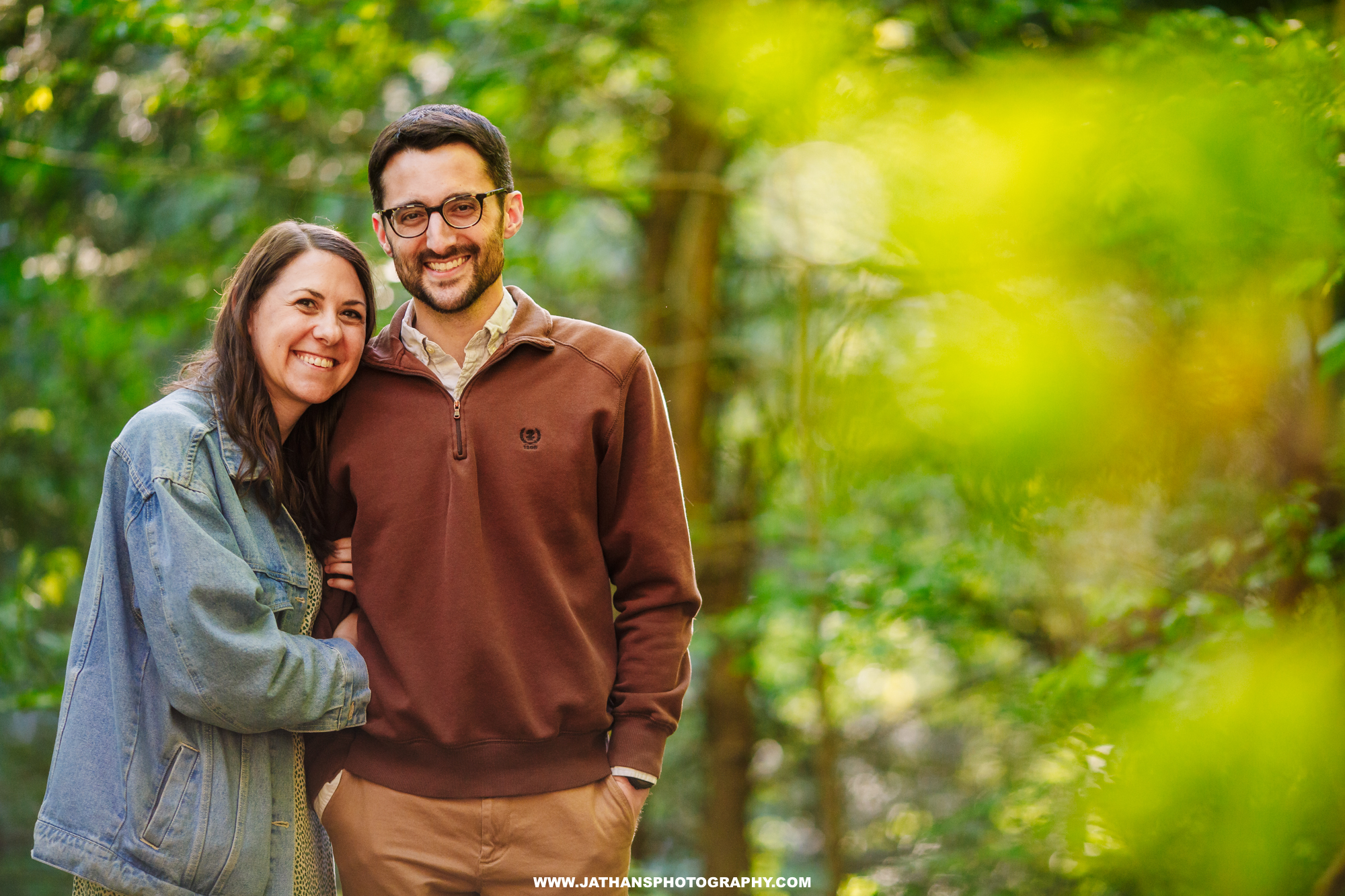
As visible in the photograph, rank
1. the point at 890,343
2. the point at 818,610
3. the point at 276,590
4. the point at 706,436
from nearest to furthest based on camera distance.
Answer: the point at 276,590 → the point at 890,343 → the point at 818,610 → the point at 706,436

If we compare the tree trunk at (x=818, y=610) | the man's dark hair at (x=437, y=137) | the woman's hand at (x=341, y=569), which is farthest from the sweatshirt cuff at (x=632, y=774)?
the tree trunk at (x=818, y=610)

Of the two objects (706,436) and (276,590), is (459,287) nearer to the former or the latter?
(276,590)

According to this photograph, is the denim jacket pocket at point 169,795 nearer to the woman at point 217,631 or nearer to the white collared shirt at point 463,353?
the woman at point 217,631

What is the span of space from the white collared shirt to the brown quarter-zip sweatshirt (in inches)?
1.0

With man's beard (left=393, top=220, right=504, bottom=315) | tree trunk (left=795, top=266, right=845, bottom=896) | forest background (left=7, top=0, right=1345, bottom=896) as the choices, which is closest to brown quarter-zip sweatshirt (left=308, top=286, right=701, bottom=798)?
man's beard (left=393, top=220, right=504, bottom=315)

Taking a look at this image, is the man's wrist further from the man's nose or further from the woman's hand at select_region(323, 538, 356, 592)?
the man's nose

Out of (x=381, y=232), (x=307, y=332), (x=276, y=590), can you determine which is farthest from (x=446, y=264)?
A: (x=276, y=590)

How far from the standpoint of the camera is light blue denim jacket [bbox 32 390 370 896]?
155cm

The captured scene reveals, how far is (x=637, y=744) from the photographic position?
1.90 metres

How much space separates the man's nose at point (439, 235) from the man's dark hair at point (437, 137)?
125 mm

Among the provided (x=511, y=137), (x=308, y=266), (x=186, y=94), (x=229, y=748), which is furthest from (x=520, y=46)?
(x=229, y=748)

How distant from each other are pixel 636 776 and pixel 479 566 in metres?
0.53

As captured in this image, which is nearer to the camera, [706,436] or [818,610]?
[818,610]

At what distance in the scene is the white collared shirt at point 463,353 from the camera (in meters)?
1.90
